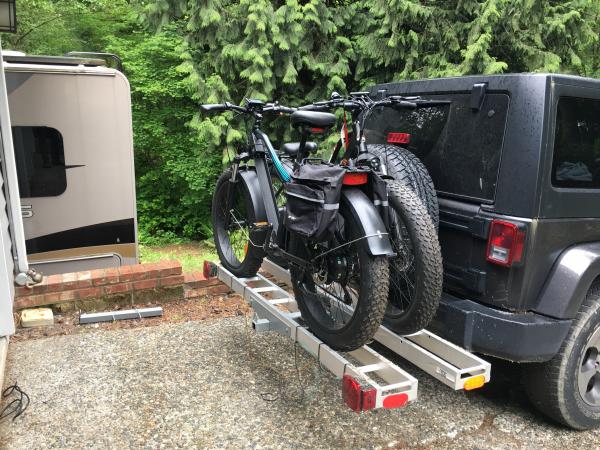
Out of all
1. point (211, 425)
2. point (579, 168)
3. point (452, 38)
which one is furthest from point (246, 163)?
point (452, 38)

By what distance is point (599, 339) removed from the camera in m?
3.15

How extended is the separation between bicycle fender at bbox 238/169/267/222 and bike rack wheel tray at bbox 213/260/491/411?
25.0 inches

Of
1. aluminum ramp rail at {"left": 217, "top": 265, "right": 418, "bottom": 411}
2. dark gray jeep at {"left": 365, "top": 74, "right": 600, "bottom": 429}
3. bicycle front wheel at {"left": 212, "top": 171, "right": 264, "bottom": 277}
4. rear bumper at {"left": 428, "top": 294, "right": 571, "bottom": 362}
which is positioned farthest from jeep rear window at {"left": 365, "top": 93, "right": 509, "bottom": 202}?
bicycle front wheel at {"left": 212, "top": 171, "right": 264, "bottom": 277}

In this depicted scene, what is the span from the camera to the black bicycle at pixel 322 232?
2631 mm

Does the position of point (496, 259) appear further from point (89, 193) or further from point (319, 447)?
point (89, 193)

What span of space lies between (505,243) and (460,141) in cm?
69

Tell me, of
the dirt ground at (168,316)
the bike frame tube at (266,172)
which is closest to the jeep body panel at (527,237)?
the bike frame tube at (266,172)

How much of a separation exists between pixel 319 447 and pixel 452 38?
6.55 metres

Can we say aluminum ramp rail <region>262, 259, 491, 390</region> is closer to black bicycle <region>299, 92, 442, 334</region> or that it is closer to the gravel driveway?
black bicycle <region>299, 92, 442, 334</region>

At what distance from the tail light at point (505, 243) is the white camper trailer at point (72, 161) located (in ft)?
14.7

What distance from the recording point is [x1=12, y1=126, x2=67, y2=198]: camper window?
5.62 meters

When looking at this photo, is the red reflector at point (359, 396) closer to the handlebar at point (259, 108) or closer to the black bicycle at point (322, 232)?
the black bicycle at point (322, 232)

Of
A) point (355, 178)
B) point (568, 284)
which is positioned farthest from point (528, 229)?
point (355, 178)

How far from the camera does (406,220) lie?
2713mm
